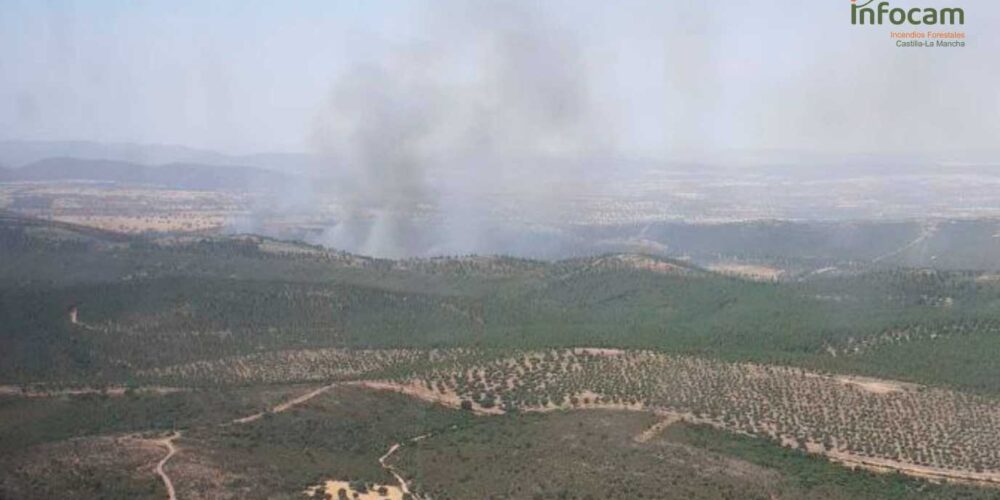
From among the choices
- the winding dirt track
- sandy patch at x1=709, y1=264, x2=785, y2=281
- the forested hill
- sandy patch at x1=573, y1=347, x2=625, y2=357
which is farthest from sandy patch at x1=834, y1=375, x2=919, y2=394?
sandy patch at x1=709, y1=264, x2=785, y2=281

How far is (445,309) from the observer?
317ft

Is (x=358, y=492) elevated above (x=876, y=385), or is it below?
above

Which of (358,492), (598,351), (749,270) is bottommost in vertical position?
(749,270)

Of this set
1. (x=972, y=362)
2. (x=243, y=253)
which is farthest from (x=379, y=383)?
(x=243, y=253)

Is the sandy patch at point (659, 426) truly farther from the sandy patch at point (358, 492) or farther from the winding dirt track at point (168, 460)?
the winding dirt track at point (168, 460)

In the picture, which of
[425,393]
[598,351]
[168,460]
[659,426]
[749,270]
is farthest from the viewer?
[749,270]

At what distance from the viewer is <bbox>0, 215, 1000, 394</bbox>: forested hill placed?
77938 millimetres

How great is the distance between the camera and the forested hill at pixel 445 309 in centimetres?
7794

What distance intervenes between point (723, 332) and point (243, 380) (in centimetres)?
3837

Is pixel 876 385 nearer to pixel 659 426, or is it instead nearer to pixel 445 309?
pixel 659 426

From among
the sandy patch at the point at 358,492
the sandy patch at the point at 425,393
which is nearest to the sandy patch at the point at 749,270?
the sandy patch at the point at 425,393

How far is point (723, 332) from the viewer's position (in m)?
86.1

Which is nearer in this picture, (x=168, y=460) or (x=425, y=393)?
(x=168, y=460)

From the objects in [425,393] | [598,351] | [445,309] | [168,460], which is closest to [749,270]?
[445,309]
